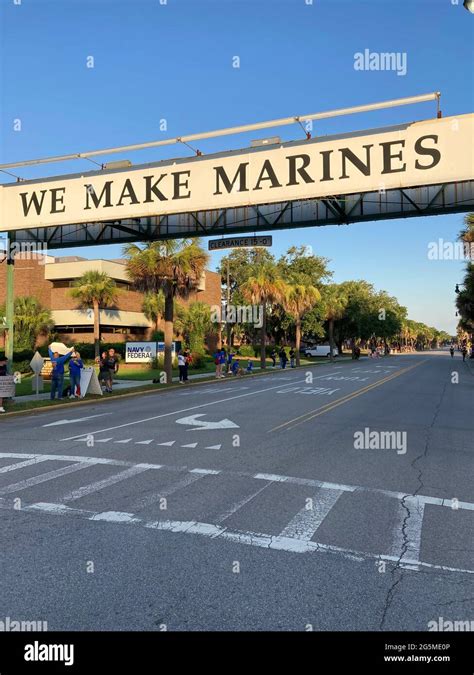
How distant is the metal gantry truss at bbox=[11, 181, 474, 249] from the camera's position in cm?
1268

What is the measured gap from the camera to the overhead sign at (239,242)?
15383 mm

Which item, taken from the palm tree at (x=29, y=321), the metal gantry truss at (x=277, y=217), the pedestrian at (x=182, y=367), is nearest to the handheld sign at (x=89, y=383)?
the metal gantry truss at (x=277, y=217)

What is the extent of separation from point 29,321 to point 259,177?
3297 centimetres

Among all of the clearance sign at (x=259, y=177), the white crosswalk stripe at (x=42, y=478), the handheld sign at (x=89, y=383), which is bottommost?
the white crosswalk stripe at (x=42, y=478)

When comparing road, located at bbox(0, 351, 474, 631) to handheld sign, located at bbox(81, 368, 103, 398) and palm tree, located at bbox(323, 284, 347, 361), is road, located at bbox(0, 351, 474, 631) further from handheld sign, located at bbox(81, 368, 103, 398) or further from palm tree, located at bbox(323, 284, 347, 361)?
palm tree, located at bbox(323, 284, 347, 361)

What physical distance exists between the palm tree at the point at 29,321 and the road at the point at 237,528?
104 ft

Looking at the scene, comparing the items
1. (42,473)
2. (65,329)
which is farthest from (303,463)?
(65,329)

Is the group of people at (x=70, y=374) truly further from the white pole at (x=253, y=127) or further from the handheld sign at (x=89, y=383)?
the white pole at (x=253, y=127)

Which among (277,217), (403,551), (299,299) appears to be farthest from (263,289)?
(403,551)

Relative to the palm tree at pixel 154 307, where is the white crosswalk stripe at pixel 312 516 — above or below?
below

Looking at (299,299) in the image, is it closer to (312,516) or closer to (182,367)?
(182,367)
